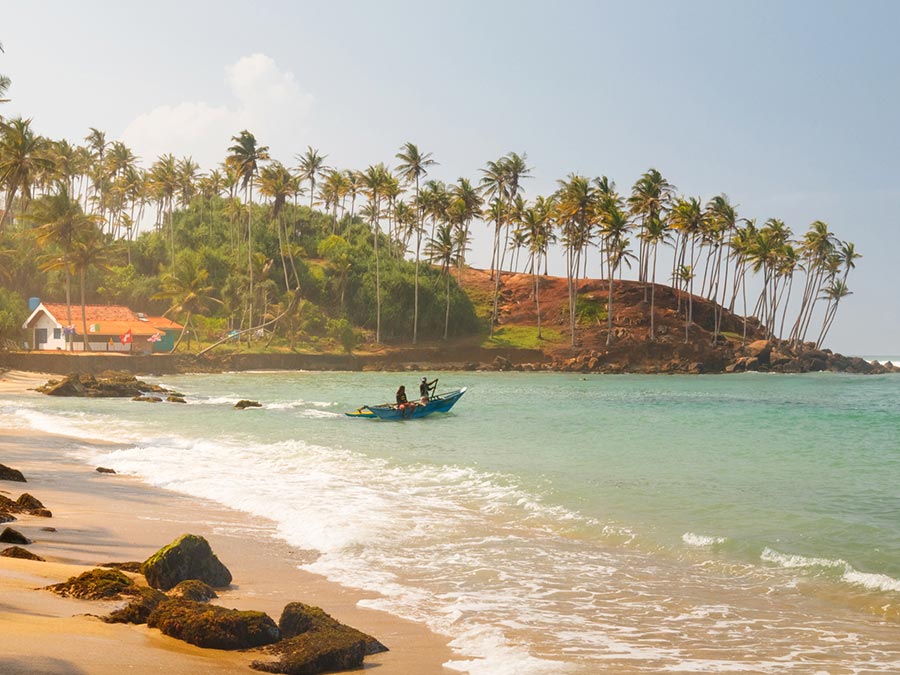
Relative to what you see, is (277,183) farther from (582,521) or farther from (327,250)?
(582,521)

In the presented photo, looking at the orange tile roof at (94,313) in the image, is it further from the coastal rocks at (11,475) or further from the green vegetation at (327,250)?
the coastal rocks at (11,475)

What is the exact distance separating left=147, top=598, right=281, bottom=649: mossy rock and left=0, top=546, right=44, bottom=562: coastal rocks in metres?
2.82

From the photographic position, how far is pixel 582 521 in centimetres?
1351

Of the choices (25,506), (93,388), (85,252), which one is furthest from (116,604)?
(85,252)

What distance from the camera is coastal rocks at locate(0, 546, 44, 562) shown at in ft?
28.2

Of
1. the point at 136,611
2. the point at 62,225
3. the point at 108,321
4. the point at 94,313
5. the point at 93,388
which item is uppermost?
the point at 62,225

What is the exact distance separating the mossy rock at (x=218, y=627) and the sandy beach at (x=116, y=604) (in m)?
0.08

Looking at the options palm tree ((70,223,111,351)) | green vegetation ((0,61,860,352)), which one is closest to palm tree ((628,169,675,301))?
green vegetation ((0,61,860,352))

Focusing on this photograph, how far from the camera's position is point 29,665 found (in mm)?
4980

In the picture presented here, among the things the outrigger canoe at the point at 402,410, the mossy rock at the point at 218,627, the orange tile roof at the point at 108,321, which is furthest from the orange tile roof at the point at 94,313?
the mossy rock at the point at 218,627

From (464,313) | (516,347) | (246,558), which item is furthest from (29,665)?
(464,313)

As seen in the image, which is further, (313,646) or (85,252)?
(85,252)

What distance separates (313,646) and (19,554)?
14.2ft

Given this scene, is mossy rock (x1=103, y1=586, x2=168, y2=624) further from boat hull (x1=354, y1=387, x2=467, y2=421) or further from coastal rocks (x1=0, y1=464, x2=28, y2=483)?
boat hull (x1=354, y1=387, x2=467, y2=421)
